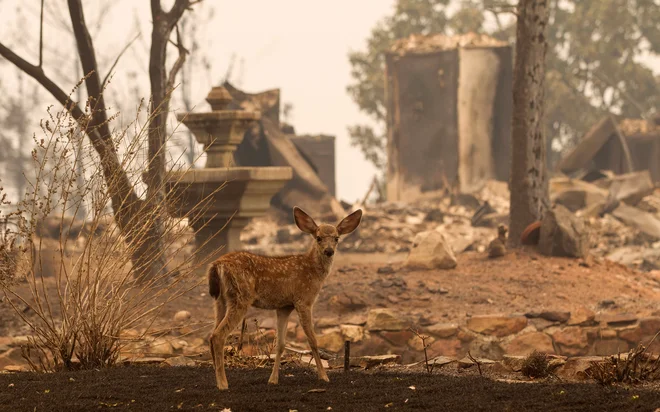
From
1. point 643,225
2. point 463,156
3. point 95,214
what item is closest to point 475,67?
point 463,156

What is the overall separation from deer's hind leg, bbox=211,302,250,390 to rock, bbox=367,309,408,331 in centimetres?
587

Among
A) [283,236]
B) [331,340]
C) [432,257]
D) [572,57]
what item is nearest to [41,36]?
[331,340]

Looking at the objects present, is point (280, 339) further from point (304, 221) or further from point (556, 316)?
point (556, 316)

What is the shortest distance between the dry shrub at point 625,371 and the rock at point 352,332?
4989 mm

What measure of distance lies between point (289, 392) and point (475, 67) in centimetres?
2201

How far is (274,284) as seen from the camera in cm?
710

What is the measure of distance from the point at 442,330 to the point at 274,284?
18.7 feet

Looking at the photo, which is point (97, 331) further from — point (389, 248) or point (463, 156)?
point (463, 156)

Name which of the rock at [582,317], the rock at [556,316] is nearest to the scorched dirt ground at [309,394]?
the rock at [556,316]

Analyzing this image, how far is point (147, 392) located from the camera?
23.2 feet

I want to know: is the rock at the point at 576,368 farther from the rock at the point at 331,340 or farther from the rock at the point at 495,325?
the rock at the point at 331,340

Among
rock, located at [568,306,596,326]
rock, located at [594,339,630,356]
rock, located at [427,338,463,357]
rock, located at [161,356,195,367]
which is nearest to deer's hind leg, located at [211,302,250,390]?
rock, located at [161,356,195,367]

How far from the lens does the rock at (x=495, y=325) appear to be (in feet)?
41.2

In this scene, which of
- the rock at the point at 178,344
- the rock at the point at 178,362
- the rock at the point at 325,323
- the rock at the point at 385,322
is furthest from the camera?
the rock at the point at 325,323
